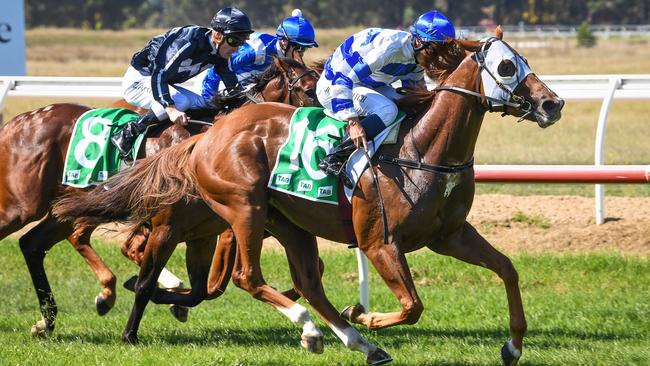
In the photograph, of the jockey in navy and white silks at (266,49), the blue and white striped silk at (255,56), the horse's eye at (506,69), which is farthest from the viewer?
the blue and white striped silk at (255,56)

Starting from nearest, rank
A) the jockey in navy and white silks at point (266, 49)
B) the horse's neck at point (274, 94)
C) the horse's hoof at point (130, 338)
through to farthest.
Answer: the horse's hoof at point (130, 338), the horse's neck at point (274, 94), the jockey in navy and white silks at point (266, 49)

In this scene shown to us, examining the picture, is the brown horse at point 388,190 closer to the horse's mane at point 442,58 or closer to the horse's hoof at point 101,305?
the horse's mane at point 442,58

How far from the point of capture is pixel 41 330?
22.8 feet

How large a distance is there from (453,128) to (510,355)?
1215 mm

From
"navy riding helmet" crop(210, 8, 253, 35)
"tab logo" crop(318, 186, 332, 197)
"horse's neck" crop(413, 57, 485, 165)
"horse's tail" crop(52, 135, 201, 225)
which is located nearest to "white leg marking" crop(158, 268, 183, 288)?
"horse's tail" crop(52, 135, 201, 225)

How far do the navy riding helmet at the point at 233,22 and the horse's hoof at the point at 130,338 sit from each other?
1949 mm

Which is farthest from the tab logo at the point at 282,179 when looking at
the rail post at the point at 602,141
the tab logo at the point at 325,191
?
the rail post at the point at 602,141

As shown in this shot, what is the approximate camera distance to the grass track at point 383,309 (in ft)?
19.7

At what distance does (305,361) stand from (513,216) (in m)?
3.96

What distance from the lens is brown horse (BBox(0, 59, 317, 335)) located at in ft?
23.7

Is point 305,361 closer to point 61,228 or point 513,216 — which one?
point 61,228

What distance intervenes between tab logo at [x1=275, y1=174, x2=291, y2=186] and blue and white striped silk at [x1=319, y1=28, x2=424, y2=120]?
0.43 metres

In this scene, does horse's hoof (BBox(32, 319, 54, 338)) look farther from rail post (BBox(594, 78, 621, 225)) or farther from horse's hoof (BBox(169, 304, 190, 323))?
rail post (BBox(594, 78, 621, 225))

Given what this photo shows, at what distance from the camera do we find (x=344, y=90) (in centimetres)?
579
